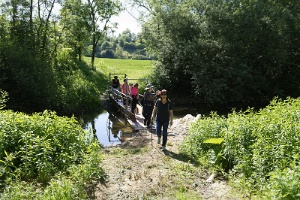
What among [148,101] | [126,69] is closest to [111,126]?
[148,101]

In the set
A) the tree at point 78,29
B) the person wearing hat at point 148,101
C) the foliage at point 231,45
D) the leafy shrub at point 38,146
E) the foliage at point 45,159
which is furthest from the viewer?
the tree at point 78,29

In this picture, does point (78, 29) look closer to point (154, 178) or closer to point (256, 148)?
point (154, 178)

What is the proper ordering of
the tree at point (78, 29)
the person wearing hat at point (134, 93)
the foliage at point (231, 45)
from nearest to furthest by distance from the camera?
the person wearing hat at point (134, 93), the foliage at point (231, 45), the tree at point (78, 29)

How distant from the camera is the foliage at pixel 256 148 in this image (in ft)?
19.0

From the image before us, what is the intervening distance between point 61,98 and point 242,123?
42.1 feet

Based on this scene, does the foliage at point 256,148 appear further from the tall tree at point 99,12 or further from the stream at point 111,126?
the tall tree at point 99,12

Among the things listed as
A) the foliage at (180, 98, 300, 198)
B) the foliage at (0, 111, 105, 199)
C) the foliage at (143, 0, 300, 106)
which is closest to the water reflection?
the foliage at (0, 111, 105, 199)

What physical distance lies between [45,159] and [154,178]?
2526 millimetres

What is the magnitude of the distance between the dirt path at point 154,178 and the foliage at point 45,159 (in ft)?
1.77

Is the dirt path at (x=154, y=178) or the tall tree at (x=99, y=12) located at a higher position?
the tall tree at (x=99, y=12)

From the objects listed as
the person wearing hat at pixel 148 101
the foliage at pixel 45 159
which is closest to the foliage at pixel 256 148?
the foliage at pixel 45 159

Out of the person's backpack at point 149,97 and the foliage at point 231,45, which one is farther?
the foliage at point 231,45

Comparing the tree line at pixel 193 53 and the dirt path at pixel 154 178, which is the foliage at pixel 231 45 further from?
the dirt path at pixel 154 178

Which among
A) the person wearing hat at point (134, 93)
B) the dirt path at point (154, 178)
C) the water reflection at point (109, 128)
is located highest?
the person wearing hat at point (134, 93)
